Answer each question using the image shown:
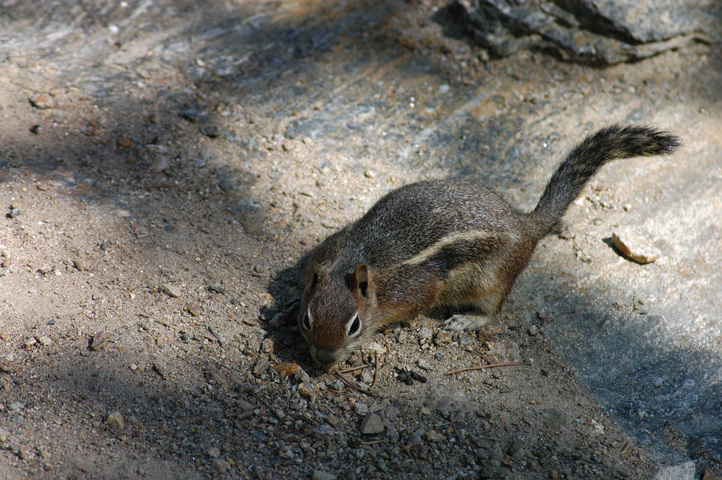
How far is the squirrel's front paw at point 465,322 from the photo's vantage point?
3.84 meters

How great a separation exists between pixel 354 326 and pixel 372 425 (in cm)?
→ 59

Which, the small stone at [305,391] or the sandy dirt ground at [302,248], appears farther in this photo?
the small stone at [305,391]

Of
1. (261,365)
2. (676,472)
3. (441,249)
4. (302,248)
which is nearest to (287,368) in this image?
(261,365)

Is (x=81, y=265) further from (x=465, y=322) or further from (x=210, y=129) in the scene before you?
(x=465, y=322)

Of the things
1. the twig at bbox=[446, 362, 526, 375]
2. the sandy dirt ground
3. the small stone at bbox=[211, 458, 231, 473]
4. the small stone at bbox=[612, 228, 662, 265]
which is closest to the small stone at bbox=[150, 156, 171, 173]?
the sandy dirt ground

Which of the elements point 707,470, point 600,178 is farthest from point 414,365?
point 600,178

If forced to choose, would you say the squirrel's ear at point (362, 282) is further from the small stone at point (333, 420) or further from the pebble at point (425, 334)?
the small stone at point (333, 420)

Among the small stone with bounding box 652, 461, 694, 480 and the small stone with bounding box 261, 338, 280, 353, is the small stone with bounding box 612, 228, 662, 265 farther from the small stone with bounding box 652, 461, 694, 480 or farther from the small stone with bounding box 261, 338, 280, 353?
the small stone with bounding box 261, 338, 280, 353

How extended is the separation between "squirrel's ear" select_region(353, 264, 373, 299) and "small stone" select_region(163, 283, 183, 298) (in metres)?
1.16

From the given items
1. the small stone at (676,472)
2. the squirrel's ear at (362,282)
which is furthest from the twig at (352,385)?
the small stone at (676,472)

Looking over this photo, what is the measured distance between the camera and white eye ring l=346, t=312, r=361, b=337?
3.21m

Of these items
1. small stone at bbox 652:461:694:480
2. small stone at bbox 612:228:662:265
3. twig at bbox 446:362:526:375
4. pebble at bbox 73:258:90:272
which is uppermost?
pebble at bbox 73:258:90:272

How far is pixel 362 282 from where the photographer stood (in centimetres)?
341

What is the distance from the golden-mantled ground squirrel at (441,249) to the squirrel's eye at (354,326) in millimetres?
39
